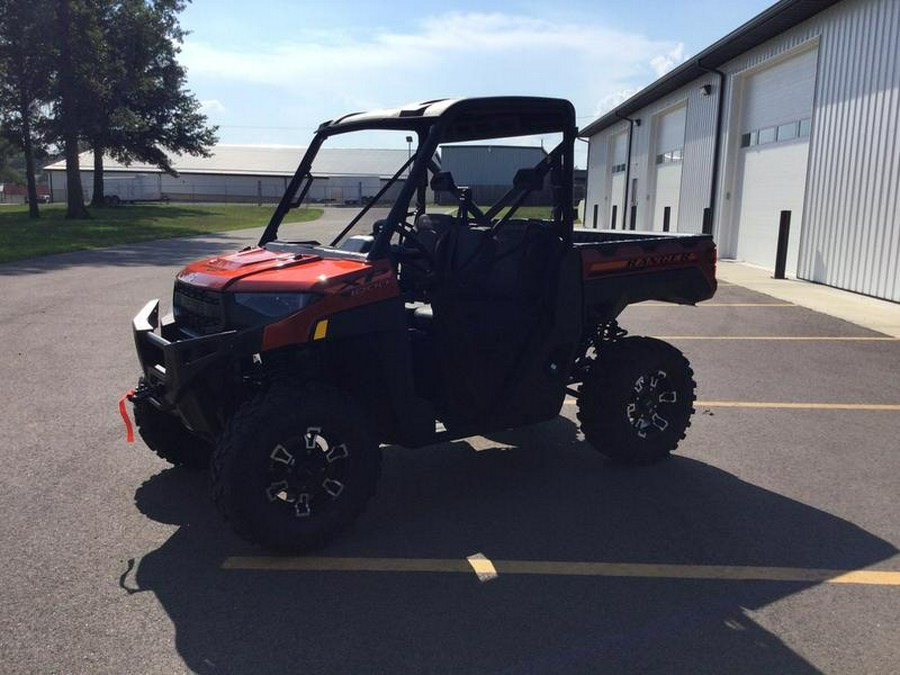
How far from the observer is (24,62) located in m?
32.3

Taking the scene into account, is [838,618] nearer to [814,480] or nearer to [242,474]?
[814,480]

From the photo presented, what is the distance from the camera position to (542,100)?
460 cm

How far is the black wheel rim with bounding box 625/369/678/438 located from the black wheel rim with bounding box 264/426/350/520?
198 centimetres

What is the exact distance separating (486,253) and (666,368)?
58.7 inches

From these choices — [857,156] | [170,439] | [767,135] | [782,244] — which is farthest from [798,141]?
[170,439]

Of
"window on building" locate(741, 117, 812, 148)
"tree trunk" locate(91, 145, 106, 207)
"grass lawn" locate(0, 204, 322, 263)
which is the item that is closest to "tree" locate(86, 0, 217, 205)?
"tree trunk" locate(91, 145, 106, 207)

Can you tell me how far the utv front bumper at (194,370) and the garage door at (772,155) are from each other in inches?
553

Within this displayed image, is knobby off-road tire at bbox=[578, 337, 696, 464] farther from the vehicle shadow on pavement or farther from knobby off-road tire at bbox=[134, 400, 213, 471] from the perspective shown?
knobby off-road tire at bbox=[134, 400, 213, 471]

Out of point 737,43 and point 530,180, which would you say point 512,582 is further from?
point 737,43

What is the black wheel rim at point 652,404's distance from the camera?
5.08 m

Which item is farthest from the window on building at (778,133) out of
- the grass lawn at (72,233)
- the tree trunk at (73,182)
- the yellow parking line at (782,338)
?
the tree trunk at (73,182)

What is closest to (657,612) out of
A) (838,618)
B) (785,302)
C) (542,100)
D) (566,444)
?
(838,618)

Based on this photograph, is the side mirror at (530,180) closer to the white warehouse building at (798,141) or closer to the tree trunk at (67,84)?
the white warehouse building at (798,141)

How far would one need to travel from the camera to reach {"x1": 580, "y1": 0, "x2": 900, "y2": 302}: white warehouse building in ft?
41.7
